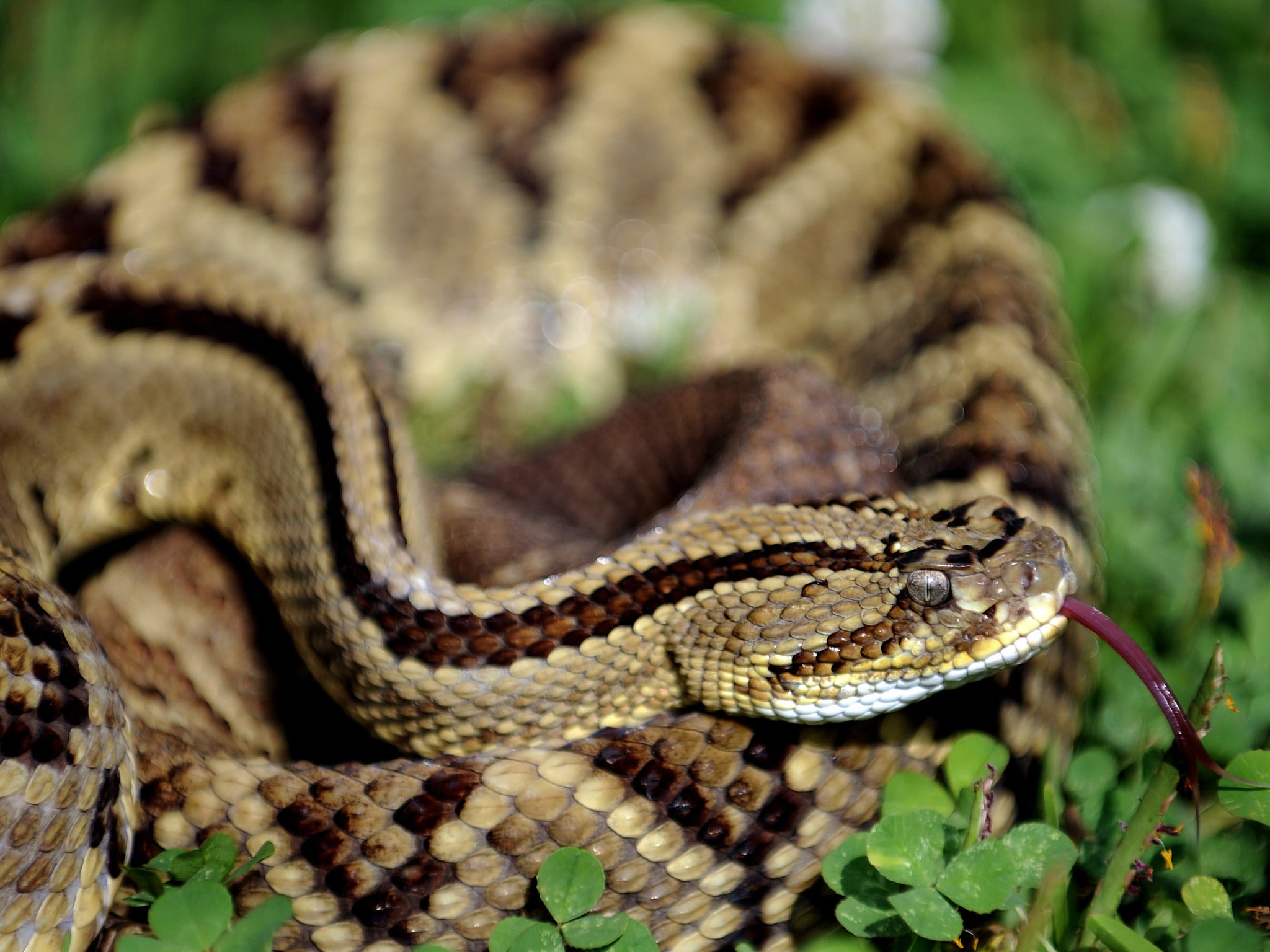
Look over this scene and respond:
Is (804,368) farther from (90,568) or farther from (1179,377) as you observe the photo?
(90,568)

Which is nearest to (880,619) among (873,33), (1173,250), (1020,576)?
(1020,576)

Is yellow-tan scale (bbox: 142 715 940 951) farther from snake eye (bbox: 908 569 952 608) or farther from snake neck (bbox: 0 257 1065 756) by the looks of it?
snake eye (bbox: 908 569 952 608)

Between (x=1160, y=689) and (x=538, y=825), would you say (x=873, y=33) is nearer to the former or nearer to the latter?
(x=1160, y=689)

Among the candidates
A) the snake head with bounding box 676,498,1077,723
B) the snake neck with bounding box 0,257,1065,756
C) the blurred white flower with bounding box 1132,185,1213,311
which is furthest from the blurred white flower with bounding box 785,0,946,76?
the snake head with bounding box 676,498,1077,723

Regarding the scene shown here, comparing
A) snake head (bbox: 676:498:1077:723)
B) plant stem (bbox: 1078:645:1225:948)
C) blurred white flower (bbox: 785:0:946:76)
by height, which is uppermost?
blurred white flower (bbox: 785:0:946:76)

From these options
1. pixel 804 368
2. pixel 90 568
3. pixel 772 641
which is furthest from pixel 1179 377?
pixel 90 568
